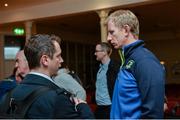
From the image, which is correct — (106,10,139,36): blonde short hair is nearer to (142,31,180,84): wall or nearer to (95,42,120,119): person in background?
(95,42,120,119): person in background

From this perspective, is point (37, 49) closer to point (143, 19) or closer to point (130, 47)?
point (130, 47)

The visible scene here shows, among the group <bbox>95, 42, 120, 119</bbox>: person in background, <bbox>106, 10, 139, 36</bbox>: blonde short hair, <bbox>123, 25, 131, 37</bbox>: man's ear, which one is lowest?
<bbox>95, 42, 120, 119</bbox>: person in background

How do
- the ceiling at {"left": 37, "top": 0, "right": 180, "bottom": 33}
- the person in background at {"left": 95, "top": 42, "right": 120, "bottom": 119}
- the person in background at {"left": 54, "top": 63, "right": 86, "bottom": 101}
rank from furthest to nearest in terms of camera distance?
1. the ceiling at {"left": 37, "top": 0, "right": 180, "bottom": 33}
2. the person in background at {"left": 95, "top": 42, "right": 120, "bottom": 119}
3. the person in background at {"left": 54, "top": 63, "right": 86, "bottom": 101}

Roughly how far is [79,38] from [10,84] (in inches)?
597

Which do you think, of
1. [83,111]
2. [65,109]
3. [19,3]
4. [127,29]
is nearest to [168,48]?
[19,3]

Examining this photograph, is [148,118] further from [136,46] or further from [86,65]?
[86,65]

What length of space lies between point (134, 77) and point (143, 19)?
1290 cm

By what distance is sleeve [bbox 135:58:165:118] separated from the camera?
5.55 ft

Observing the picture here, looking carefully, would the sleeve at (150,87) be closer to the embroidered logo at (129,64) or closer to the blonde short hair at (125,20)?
the embroidered logo at (129,64)

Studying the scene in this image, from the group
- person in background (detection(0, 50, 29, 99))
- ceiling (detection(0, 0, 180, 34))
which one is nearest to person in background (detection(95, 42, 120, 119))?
person in background (detection(0, 50, 29, 99))

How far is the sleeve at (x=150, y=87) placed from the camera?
1690 millimetres

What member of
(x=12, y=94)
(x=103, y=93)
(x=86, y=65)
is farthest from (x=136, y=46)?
(x=86, y=65)

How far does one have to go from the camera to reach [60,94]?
1509mm

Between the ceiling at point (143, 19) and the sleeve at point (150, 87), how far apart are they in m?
9.01
